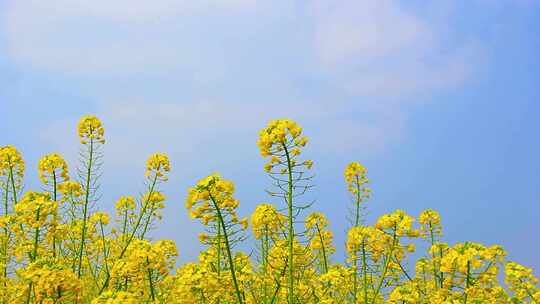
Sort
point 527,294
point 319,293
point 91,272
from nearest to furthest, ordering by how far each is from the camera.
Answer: point 319,293 → point 527,294 → point 91,272

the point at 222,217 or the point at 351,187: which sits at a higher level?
the point at 351,187

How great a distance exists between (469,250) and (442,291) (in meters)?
0.52

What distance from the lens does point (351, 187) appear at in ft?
28.3

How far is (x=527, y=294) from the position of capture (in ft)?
24.2

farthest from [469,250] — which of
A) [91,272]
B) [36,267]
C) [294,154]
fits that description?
[91,272]

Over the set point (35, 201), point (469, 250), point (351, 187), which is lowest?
point (469, 250)

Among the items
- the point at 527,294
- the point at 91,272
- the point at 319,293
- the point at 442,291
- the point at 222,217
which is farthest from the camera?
the point at 91,272

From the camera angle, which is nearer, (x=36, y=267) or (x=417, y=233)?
(x=36, y=267)

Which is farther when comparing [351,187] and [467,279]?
[351,187]

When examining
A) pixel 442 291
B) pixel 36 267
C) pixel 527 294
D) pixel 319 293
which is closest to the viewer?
pixel 36 267

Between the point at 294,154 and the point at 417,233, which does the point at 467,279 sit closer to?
the point at 417,233

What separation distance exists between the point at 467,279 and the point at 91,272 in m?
5.64

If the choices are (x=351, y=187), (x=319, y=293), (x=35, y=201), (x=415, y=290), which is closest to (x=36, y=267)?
(x=35, y=201)

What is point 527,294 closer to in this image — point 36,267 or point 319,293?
point 319,293
